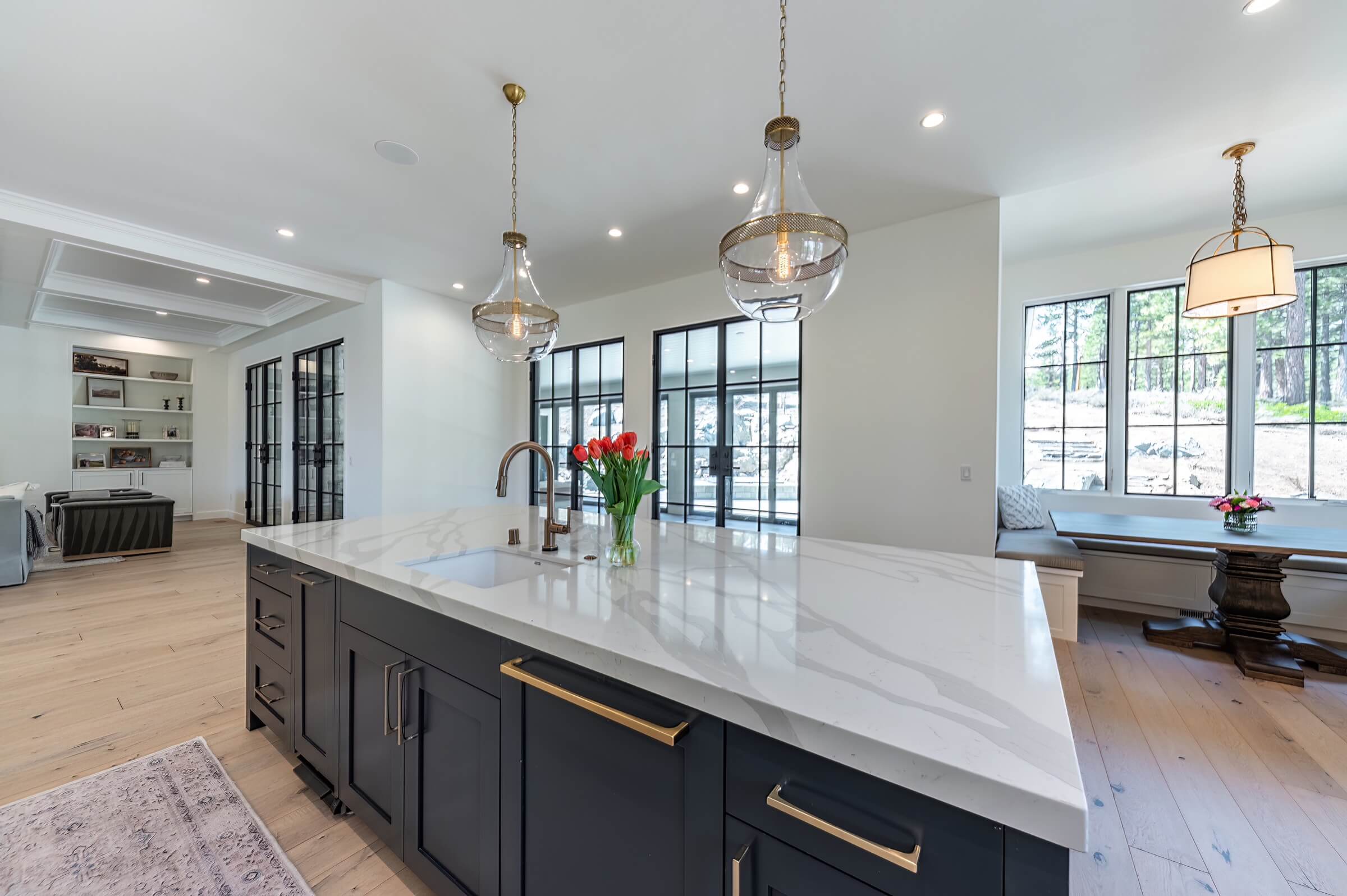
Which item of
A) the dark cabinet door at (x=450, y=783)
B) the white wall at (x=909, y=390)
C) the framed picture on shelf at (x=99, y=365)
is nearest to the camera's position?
the dark cabinet door at (x=450, y=783)

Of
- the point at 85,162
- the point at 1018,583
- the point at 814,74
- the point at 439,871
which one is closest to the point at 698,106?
the point at 814,74

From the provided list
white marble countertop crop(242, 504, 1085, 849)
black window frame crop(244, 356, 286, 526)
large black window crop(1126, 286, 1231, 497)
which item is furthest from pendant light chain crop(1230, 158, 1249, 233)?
black window frame crop(244, 356, 286, 526)

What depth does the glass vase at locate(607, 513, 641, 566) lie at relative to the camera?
1.46 m

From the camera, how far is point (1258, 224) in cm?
387

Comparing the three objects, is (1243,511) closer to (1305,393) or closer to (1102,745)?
(1305,393)

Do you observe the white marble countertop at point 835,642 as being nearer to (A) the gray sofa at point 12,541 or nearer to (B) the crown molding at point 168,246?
(B) the crown molding at point 168,246

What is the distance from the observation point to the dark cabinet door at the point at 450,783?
43.6 inches

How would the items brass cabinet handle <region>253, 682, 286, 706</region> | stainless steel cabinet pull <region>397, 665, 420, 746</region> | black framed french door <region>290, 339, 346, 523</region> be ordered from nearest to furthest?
1. stainless steel cabinet pull <region>397, 665, 420, 746</region>
2. brass cabinet handle <region>253, 682, 286, 706</region>
3. black framed french door <region>290, 339, 346, 523</region>

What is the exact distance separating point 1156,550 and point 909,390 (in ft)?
6.76

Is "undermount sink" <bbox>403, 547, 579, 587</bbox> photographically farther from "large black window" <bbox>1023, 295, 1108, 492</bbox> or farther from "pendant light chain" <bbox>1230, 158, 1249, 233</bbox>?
"large black window" <bbox>1023, 295, 1108, 492</bbox>

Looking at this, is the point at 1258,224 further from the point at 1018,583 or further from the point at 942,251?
the point at 1018,583

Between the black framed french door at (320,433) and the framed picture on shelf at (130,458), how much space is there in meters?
3.50

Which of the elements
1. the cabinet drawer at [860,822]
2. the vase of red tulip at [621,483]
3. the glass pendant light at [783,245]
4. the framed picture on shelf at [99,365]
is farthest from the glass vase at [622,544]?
the framed picture on shelf at [99,365]

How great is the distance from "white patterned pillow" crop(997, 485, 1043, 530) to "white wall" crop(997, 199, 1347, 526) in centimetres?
46
